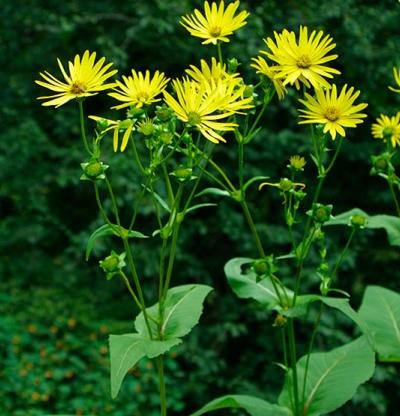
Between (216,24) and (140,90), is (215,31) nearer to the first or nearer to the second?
(216,24)

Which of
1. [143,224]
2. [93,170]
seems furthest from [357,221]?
[143,224]

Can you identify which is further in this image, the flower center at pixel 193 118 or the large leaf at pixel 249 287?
the large leaf at pixel 249 287

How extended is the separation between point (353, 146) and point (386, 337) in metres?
2.77

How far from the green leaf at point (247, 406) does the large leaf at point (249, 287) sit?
202mm

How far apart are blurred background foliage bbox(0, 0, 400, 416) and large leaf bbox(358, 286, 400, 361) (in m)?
2.21

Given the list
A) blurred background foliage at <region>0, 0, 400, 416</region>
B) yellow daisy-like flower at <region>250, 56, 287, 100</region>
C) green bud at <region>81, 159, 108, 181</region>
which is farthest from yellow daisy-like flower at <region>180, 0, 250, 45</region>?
blurred background foliage at <region>0, 0, 400, 416</region>

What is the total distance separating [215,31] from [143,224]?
3.23 m

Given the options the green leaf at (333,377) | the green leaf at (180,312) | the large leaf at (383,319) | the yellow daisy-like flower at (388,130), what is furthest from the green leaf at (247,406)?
the yellow daisy-like flower at (388,130)

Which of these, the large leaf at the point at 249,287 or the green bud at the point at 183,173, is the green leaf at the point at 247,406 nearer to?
the large leaf at the point at 249,287

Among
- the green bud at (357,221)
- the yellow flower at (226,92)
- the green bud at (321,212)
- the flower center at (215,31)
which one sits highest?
the flower center at (215,31)

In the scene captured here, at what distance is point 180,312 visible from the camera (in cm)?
170

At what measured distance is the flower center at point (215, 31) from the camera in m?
1.67

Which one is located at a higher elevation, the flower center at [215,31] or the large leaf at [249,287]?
the flower center at [215,31]

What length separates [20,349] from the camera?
4.34 metres
